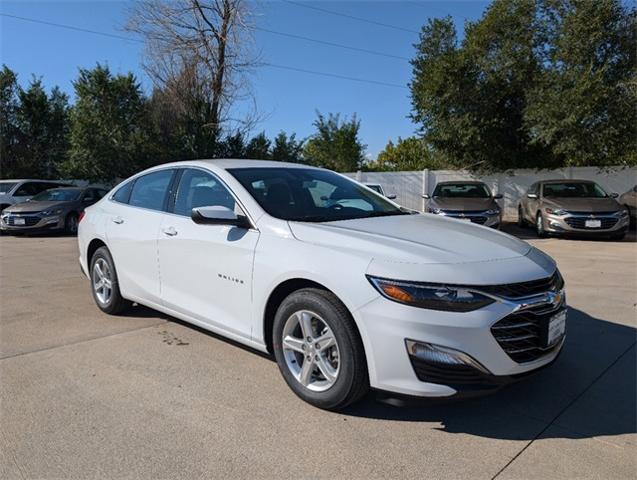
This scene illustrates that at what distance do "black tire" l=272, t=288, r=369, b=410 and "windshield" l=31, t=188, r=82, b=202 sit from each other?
540 inches

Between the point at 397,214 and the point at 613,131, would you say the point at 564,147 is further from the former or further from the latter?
the point at 397,214

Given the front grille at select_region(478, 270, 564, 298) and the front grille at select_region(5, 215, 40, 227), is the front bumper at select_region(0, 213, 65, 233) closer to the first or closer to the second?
the front grille at select_region(5, 215, 40, 227)

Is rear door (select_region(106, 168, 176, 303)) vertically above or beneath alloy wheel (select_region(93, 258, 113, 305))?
above

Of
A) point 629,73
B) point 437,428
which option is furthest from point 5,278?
point 629,73

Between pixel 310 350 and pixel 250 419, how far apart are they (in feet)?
1.79

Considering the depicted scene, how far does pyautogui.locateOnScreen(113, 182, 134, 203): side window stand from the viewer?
5270mm

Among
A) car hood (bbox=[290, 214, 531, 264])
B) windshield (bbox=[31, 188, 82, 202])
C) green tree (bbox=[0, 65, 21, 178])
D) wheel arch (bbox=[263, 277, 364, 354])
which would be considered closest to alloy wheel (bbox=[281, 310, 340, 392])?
wheel arch (bbox=[263, 277, 364, 354])

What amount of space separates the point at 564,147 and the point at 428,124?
4.91 metres

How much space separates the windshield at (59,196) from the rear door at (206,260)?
1205cm

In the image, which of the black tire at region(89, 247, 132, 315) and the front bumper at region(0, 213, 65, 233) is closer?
the black tire at region(89, 247, 132, 315)

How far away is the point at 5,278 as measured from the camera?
7.52 meters

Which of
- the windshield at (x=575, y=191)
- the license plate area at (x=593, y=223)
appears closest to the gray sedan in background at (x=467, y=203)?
the windshield at (x=575, y=191)

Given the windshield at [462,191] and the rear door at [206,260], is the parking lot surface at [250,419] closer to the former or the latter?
the rear door at [206,260]

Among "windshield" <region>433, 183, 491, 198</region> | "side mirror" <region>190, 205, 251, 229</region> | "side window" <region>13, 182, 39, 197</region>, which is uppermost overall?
"side mirror" <region>190, 205, 251, 229</region>
